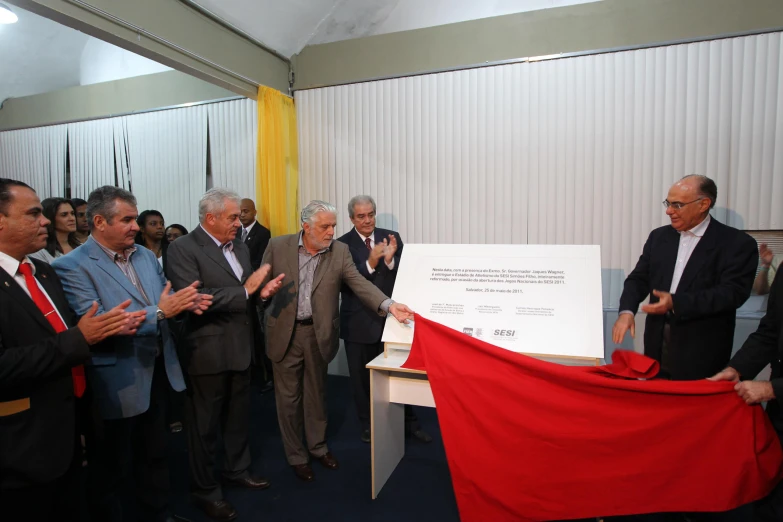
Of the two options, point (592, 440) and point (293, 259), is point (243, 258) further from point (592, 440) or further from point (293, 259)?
point (592, 440)

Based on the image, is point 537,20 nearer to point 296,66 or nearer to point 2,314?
point 296,66

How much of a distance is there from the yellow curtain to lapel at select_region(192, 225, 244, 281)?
2074 mm

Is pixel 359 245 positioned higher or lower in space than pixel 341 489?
higher

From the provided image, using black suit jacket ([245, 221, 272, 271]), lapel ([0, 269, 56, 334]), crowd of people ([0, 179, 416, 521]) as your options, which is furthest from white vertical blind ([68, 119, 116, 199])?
lapel ([0, 269, 56, 334])

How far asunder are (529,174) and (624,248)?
1010 millimetres

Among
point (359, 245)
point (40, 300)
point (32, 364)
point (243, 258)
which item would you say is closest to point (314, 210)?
point (243, 258)

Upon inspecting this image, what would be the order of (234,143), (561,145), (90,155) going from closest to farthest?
(561,145), (234,143), (90,155)

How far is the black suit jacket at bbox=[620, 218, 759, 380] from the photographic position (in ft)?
7.68

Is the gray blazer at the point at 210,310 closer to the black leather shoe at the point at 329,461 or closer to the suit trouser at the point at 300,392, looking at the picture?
the suit trouser at the point at 300,392

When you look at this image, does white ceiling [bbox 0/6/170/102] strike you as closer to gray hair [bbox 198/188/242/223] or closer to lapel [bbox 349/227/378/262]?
lapel [bbox 349/227/378/262]

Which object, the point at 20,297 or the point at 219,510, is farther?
the point at 219,510

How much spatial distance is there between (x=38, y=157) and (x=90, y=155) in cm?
93

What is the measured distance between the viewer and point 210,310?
2.33 meters

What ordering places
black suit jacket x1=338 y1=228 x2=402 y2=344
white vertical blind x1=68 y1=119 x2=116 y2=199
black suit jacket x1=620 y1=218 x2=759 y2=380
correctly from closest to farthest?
1. black suit jacket x1=620 y1=218 x2=759 y2=380
2. black suit jacket x1=338 y1=228 x2=402 y2=344
3. white vertical blind x1=68 y1=119 x2=116 y2=199
